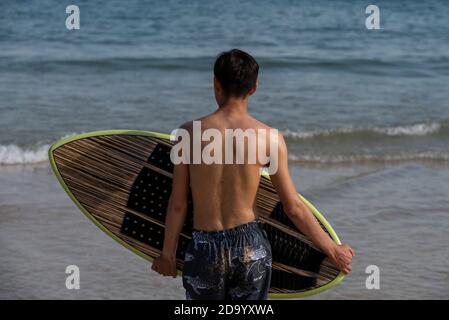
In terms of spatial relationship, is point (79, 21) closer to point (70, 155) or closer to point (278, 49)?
point (278, 49)

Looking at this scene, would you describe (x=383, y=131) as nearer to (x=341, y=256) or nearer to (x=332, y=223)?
(x=332, y=223)

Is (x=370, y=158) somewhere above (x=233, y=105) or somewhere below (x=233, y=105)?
below

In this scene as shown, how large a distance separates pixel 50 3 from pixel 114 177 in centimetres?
1502

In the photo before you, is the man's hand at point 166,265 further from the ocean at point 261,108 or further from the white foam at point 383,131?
the white foam at point 383,131

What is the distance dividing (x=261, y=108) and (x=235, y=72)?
7598mm

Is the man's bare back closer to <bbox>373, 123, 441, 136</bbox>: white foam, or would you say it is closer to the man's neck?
the man's neck

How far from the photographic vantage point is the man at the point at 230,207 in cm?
284

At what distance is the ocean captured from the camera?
16.9ft

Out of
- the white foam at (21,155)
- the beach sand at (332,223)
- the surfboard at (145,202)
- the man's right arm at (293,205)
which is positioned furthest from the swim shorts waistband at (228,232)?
the white foam at (21,155)

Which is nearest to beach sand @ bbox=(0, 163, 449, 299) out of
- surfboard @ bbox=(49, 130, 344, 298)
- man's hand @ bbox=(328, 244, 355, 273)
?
surfboard @ bbox=(49, 130, 344, 298)

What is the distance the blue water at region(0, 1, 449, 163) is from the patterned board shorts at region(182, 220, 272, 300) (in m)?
5.08

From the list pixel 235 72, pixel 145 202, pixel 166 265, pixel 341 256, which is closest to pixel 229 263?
pixel 166 265

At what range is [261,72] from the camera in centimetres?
1338
